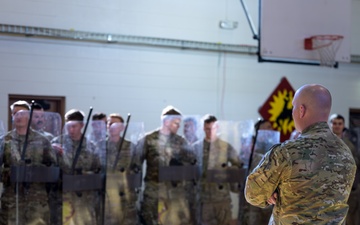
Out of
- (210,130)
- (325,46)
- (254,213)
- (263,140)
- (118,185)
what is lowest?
(254,213)

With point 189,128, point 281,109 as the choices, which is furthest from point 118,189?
point 281,109

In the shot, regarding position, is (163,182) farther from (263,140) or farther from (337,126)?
(337,126)

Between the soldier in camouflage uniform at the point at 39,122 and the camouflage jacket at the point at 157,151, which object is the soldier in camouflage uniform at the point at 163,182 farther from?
the soldier in camouflage uniform at the point at 39,122

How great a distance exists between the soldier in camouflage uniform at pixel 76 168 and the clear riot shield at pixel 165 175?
1.94ft

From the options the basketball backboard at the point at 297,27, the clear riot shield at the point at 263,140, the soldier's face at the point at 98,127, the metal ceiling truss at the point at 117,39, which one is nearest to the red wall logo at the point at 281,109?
the metal ceiling truss at the point at 117,39

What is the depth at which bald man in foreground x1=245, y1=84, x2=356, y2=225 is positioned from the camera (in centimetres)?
343

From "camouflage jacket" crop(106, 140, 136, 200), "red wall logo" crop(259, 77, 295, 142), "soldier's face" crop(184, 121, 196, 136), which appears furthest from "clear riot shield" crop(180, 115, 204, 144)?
"red wall logo" crop(259, 77, 295, 142)

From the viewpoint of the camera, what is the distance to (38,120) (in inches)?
252

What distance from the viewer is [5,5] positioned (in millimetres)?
7840

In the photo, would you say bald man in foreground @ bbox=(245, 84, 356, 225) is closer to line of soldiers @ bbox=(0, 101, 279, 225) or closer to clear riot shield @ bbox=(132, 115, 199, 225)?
line of soldiers @ bbox=(0, 101, 279, 225)

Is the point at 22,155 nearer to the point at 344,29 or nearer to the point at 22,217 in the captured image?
the point at 22,217

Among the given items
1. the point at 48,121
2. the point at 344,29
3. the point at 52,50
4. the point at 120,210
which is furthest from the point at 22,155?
the point at 344,29

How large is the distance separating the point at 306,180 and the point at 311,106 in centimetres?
41

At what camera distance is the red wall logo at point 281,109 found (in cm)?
984
